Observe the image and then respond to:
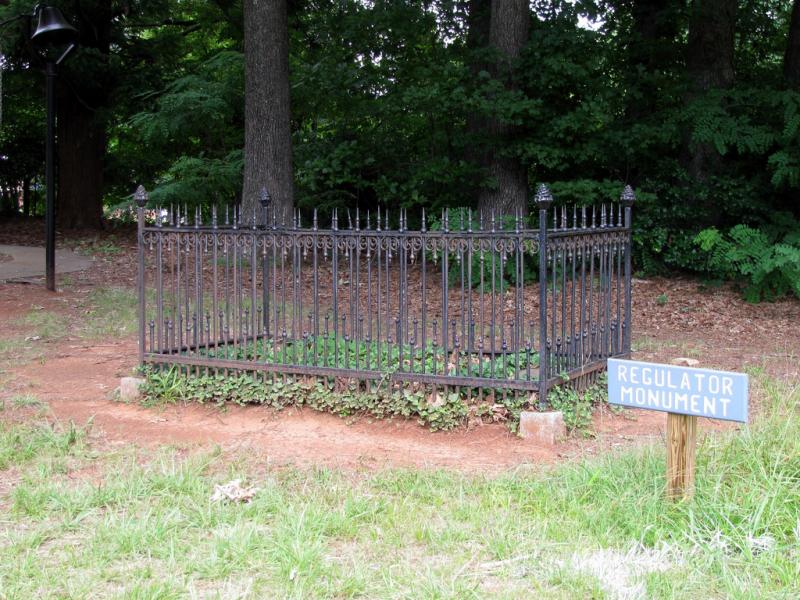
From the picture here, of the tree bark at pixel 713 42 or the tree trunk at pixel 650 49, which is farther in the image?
the tree bark at pixel 713 42

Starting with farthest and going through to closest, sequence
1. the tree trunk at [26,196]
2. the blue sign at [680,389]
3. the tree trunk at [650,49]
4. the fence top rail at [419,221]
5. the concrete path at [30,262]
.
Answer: the tree trunk at [26,196], the concrete path at [30,262], the tree trunk at [650,49], the fence top rail at [419,221], the blue sign at [680,389]

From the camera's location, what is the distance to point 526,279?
40.7 ft

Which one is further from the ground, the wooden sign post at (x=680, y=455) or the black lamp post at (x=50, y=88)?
the black lamp post at (x=50, y=88)

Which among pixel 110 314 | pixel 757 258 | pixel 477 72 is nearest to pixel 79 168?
pixel 110 314

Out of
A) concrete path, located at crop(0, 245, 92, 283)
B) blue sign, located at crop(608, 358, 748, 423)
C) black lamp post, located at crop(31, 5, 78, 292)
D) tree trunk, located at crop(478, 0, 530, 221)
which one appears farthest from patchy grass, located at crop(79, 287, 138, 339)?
blue sign, located at crop(608, 358, 748, 423)

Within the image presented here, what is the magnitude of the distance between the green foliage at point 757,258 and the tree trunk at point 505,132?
262cm

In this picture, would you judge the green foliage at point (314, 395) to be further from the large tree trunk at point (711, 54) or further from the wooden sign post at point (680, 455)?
the large tree trunk at point (711, 54)

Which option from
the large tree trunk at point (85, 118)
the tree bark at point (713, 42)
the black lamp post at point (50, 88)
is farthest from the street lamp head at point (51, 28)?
the tree bark at point (713, 42)

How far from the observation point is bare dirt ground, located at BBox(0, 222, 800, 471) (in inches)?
218

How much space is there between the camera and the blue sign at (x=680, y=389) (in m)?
3.91

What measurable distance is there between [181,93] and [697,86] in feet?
27.5

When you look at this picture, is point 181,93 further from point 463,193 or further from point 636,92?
point 636,92

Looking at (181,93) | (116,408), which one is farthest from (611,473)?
(181,93)

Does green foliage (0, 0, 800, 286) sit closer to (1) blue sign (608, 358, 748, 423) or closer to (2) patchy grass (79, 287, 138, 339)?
(2) patchy grass (79, 287, 138, 339)
